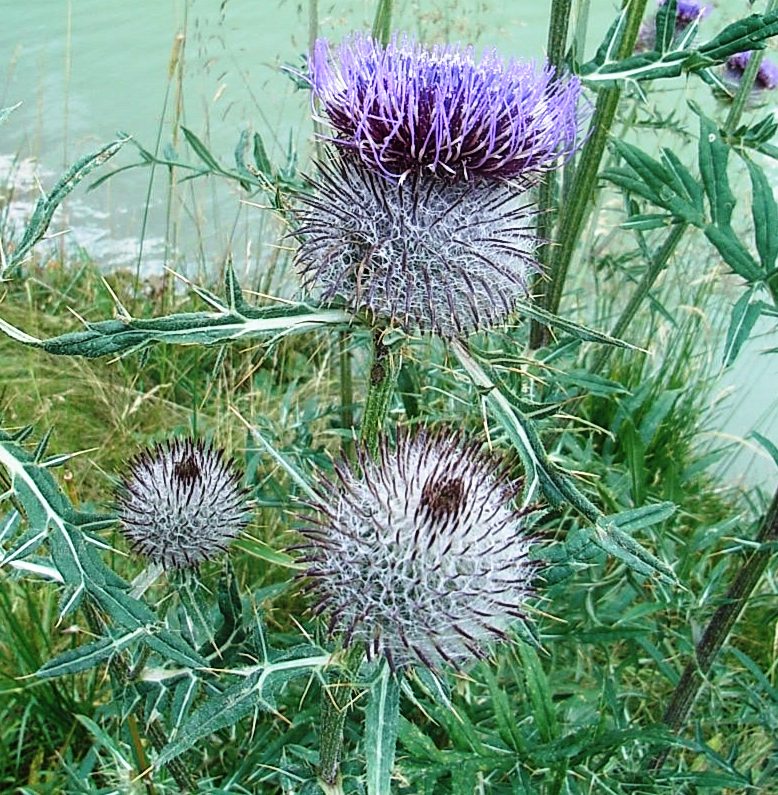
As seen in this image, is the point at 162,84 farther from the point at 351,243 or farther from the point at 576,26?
the point at 351,243

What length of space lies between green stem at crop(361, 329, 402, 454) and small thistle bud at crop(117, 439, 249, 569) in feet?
1.58

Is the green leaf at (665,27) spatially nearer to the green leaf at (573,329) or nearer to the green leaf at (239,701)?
the green leaf at (573,329)

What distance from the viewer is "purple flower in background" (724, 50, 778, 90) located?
342 cm

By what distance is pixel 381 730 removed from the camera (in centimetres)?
131

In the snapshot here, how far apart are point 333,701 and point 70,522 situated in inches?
18.3

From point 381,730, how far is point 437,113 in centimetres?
91

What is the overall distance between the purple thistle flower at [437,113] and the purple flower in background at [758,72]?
2.05 m

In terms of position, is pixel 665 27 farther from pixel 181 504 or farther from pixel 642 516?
pixel 181 504

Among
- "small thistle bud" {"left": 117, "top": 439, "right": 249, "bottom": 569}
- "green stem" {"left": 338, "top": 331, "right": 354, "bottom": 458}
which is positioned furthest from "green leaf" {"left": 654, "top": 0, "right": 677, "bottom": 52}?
"green stem" {"left": 338, "top": 331, "right": 354, "bottom": 458}

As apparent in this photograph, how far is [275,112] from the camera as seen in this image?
21.7ft

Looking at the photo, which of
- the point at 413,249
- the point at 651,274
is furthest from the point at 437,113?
the point at 651,274

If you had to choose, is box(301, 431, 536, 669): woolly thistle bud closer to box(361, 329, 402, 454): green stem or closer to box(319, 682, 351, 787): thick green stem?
box(361, 329, 402, 454): green stem

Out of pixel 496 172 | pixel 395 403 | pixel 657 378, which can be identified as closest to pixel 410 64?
pixel 496 172

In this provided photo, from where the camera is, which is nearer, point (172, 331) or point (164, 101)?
point (172, 331)
